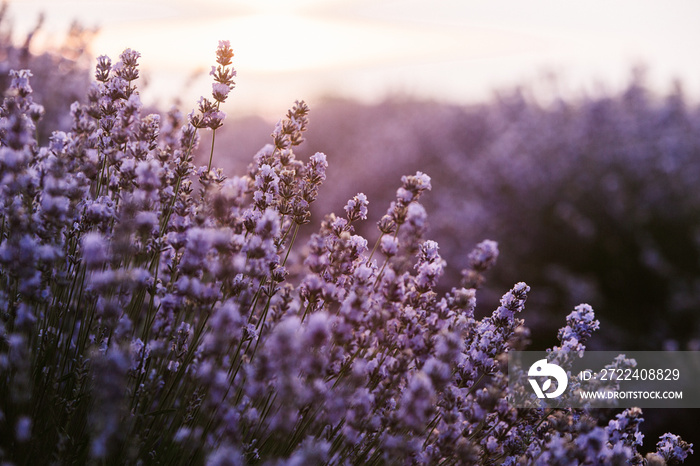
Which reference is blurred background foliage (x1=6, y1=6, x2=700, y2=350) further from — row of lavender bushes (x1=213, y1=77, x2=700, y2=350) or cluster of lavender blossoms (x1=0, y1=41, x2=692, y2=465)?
cluster of lavender blossoms (x1=0, y1=41, x2=692, y2=465)

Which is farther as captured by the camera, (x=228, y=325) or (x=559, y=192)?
(x=559, y=192)

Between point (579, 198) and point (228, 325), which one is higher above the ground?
point (579, 198)

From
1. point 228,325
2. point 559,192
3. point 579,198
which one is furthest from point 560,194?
point 228,325

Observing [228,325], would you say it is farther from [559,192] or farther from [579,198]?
[559,192]

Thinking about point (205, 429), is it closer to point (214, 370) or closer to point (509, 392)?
point (214, 370)

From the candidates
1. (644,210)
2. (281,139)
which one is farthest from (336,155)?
(281,139)

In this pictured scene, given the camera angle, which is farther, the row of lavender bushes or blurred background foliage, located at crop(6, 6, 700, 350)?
the row of lavender bushes

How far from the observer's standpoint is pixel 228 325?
150cm

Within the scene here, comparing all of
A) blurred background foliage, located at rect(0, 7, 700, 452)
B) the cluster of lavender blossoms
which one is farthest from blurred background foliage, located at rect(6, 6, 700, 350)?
the cluster of lavender blossoms

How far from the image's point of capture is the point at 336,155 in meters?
13.1

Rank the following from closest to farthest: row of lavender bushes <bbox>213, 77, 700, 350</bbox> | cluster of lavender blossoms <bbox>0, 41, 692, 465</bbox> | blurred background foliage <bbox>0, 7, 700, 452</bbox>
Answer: cluster of lavender blossoms <bbox>0, 41, 692, 465</bbox>, blurred background foliage <bbox>0, 7, 700, 452</bbox>, row of lavender bushes <bbox>213, 77, 700, 350</bbox>

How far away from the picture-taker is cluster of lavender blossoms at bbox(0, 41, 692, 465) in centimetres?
167

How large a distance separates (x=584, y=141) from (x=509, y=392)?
8267 millimetres

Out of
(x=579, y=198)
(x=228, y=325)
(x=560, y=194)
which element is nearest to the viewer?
(x=228, y=325)
